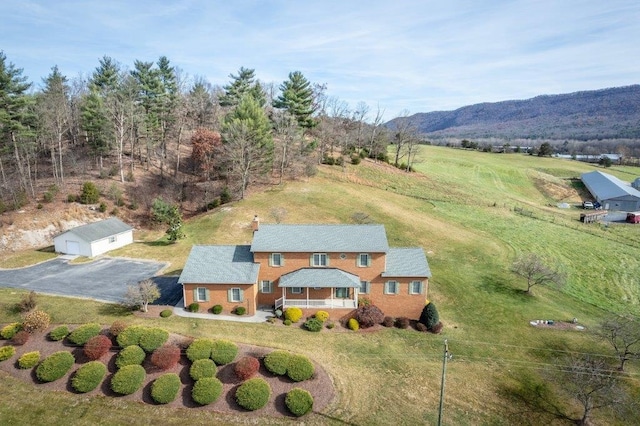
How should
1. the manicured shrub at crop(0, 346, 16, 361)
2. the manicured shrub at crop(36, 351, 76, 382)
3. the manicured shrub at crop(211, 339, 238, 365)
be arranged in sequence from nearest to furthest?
1. the manicured shrub at crop(36, 351, 76, 382)
2. the manicured shrub at crop(211, 339, 238, 365)
3. the manicured shrub at crop(0, 346, 16, 361)

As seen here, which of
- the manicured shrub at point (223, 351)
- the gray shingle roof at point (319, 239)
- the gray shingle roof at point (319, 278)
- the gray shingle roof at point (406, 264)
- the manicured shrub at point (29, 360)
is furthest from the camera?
the gray shingle roof at point (319, 239)

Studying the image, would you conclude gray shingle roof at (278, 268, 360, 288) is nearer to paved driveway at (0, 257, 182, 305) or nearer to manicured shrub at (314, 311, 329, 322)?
manicured shrub at (314, 311, 329, 322)

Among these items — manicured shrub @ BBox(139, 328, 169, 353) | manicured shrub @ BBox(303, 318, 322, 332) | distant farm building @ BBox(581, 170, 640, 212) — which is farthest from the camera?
distant farm building @ BBox(581, 170, 640, 212)

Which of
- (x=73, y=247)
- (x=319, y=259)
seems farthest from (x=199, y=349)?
(x=73, y=247)

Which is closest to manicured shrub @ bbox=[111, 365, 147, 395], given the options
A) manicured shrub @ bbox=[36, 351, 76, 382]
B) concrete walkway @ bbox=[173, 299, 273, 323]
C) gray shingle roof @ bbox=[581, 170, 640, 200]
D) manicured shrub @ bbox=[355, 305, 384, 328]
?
manicured shrub @ bbox=[36, 351, 76, 382]

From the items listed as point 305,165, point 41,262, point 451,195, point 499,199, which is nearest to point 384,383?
point 41,262

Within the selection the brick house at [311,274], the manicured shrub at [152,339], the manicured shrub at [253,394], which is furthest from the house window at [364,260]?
the manicured shrub at [152,339]

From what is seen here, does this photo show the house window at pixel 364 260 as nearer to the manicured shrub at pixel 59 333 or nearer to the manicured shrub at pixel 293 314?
the manicured shrub at pixel 293 314
